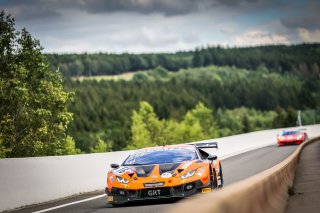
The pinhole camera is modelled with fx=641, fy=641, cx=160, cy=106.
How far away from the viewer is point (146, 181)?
11.6 metres

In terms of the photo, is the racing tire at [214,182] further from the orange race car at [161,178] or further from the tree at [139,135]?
the tree at [139,135]

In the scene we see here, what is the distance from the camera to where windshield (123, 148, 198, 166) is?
12.4 metres

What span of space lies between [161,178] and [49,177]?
500 centimetres

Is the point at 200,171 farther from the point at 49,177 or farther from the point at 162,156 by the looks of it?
the point at 49,177

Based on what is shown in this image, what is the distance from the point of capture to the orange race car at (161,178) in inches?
455

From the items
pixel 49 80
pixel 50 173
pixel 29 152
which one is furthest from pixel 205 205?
pixel 49 80

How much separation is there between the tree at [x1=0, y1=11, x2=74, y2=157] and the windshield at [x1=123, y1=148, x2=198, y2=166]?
2680cm

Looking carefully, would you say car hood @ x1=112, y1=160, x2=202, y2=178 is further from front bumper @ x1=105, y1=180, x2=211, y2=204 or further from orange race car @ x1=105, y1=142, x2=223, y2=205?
front bumper @ x1=105, y1=180, x2=211, y2=204

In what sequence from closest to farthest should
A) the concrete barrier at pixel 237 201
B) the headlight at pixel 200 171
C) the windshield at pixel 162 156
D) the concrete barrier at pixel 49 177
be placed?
the concrete barrier at pixel 237 201, the headlight at pixel 200 171, the windshield at pixel 162 156, the concrete barrier at pixel 49 177

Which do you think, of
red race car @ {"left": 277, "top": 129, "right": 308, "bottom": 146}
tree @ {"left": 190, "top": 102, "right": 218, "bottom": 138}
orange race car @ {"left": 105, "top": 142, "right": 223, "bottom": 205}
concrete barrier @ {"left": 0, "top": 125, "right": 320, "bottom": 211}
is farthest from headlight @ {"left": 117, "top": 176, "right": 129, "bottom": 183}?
tree @ {"left": 190, "top": 102, "right": 218, "bottom": 138}

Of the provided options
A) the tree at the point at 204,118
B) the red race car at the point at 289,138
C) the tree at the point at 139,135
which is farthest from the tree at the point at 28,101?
the tree at the point at 204,118

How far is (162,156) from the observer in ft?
41.5

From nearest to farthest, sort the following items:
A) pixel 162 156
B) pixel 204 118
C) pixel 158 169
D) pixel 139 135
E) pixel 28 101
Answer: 1. pixel 158 169
2. pixel 162 156
3. pixel 28 101
4. pixel 139 135
5. pixel 204 118

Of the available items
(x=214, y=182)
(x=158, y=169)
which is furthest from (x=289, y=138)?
(x=158, y=169)
